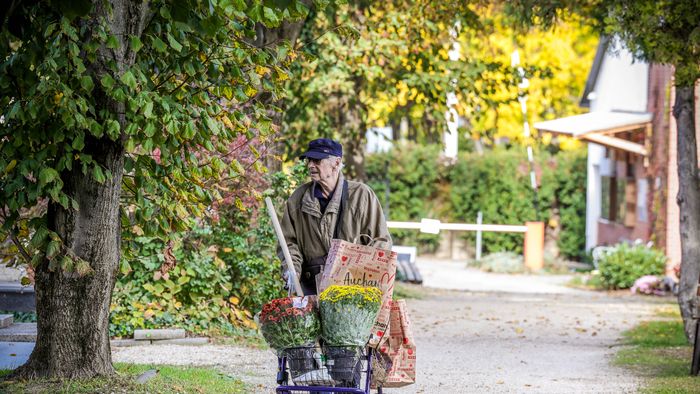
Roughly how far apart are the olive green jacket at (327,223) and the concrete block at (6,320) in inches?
210

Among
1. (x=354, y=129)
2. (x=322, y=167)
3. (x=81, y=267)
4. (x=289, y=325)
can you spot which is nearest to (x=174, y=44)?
(x=322, y=167)

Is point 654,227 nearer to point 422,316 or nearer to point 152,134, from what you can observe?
point 422,316

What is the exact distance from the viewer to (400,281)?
2445 cm

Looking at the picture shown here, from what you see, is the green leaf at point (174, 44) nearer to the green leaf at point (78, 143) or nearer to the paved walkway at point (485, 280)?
the green leaf at point (78, 143)

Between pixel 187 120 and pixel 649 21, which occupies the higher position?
pixel 649 21

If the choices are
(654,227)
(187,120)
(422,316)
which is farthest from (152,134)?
(654,227)

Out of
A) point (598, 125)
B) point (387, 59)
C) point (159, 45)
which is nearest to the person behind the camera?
point (159, 45)

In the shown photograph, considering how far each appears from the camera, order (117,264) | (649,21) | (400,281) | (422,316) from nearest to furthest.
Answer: (117,264), (649,21), (422,316), (400,281)

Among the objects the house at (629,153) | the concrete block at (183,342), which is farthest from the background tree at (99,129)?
the house at (629,153)

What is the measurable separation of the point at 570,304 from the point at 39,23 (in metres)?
14.5

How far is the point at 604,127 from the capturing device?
2669 centimetres

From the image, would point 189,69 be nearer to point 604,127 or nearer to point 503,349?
point 503,349

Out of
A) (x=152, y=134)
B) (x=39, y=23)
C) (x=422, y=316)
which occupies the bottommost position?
(x=422, y=316)

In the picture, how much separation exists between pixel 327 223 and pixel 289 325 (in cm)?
111
